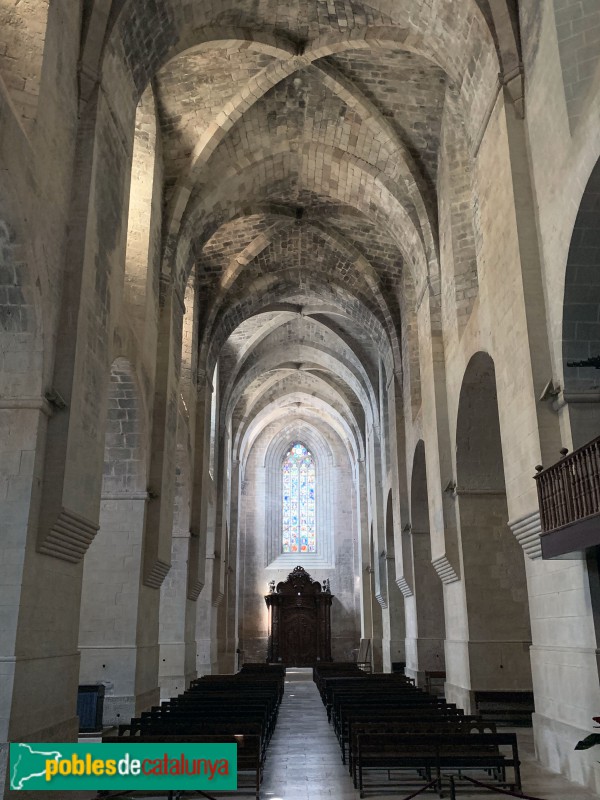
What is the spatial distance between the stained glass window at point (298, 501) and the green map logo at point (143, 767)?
3216 cm

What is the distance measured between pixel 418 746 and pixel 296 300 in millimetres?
18124

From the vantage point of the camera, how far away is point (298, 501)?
37125mm

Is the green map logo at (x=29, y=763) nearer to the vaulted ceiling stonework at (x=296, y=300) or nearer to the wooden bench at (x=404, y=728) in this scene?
the vaulted ceiling stonework at (x=296, y=300)

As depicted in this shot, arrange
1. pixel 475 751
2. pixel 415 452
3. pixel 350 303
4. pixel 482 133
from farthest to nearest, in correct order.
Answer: pixel 350 303
pixel 415 452
pixel 482 133
pixel 475 751

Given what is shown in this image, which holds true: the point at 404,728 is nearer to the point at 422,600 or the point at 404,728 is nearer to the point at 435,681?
the point at 435,681

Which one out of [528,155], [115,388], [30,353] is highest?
[528,155]

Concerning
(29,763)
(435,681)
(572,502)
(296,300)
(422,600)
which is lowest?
(435,681)

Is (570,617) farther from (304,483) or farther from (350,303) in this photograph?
(304,483)

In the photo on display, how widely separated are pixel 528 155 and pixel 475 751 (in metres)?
7.56

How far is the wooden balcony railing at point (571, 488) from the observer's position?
6328 millimetres

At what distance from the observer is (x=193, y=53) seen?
13.4m

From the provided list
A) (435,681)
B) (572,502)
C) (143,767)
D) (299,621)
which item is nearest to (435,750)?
(572,502)

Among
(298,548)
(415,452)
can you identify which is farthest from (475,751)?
(298,548)

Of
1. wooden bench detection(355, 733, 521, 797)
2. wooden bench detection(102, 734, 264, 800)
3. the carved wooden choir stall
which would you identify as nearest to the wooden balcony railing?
wooden bench detection(355, 733, 521, 797)
